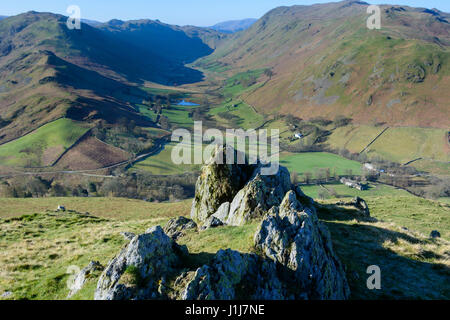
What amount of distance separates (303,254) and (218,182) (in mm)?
18898

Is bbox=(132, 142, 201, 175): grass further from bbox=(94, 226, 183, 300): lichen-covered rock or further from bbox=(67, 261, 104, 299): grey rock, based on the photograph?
bbox=(94, 226, 183, 300): lichen-covered rock

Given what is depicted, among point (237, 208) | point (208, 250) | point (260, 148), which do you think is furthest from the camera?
point (260, 148)

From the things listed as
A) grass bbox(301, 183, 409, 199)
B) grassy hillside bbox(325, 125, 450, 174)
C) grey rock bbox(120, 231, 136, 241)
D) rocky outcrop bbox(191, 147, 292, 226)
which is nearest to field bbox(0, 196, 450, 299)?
Answer: grey rock bbox(120, 231, 136, 241)

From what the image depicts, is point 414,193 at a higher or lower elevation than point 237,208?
lower

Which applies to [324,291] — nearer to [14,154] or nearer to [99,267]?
[99,267]

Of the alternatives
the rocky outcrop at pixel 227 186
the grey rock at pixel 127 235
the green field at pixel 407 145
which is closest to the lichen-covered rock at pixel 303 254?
the rocky outcrop at pixel 227 186

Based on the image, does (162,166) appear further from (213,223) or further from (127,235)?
(213,223)

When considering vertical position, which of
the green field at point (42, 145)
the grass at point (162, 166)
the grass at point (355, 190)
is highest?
the green field at point (42, 145)

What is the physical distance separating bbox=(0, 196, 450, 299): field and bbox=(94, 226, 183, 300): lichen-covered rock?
2.08 meters

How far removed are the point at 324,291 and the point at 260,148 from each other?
179 meters

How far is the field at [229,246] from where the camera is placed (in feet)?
60.6

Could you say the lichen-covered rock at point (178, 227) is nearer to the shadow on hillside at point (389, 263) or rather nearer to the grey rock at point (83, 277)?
the grey rock at point (83, 277)

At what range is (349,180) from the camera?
13525 centimetres
